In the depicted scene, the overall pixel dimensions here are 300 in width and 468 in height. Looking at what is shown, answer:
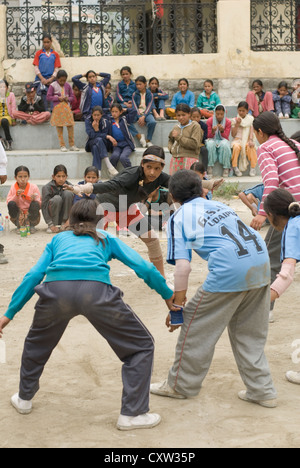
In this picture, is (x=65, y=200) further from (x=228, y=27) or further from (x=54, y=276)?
(x=228, y=27)

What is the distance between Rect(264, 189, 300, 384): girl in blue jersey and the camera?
4418mm

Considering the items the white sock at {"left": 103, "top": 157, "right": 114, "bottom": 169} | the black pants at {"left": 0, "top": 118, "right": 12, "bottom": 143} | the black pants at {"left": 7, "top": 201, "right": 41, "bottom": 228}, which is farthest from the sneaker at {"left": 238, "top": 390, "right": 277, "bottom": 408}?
the black pants at {"left": 0, "top": 118, "right": 12, "bottom": 143}

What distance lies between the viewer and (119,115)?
42.4 feet

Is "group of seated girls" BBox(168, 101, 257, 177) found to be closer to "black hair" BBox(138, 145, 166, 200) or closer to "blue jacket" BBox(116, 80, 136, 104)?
"blue jacket" BBox(116, 80, 136, 104)

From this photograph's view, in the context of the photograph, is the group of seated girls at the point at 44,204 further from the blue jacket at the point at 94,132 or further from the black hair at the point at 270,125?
the black hair at the point at 270,125

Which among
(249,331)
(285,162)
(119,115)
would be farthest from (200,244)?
(119,115)

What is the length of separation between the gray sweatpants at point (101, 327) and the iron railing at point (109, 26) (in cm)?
1194

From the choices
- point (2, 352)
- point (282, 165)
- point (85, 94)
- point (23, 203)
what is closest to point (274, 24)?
point (85, 94)

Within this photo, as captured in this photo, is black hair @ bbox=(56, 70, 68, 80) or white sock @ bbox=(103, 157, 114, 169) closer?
white sock @ bbox=(103, 157, 114, 169)

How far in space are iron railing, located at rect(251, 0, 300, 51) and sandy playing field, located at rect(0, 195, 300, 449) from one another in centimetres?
1051

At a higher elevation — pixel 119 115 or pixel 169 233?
pixel 119 115

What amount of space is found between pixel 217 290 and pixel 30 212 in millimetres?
6196
